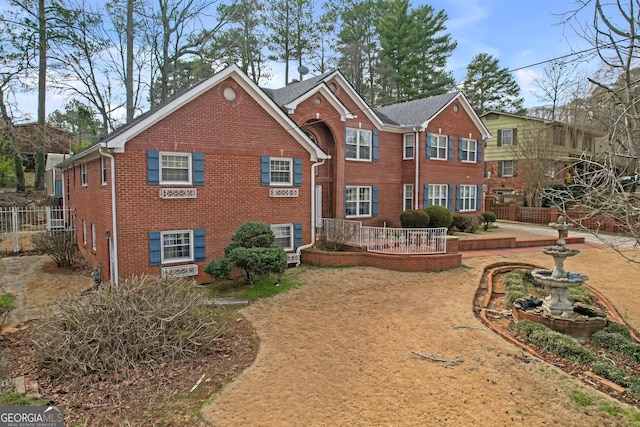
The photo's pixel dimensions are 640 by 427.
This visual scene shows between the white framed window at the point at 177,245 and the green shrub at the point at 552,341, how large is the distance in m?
9.87

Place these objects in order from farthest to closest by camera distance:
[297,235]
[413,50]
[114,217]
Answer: [413,50] → [297,235] → [114,217]

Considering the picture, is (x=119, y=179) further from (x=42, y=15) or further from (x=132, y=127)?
(x=42, y=15)

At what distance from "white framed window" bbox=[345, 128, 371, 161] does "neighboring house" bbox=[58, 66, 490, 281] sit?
0.05 meters

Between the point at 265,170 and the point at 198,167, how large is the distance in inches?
99.9

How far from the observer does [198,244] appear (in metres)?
13.0

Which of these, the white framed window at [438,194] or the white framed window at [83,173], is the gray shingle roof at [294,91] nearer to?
the white framed window at [83,173]

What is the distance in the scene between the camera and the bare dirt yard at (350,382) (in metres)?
5.49

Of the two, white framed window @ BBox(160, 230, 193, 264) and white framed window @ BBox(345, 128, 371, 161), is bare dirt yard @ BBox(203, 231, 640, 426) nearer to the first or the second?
white framed window @ BBox(160, 230, 193, 264)

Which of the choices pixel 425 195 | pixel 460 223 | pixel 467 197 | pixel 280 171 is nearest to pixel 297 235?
pixel 280 171

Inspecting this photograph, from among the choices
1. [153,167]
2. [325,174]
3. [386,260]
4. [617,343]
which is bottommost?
[617,343]

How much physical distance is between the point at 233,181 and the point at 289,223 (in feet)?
9.42

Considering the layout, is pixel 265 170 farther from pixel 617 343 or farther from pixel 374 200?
pixel 617 343

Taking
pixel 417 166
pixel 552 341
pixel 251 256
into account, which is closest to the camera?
pixel 552 341

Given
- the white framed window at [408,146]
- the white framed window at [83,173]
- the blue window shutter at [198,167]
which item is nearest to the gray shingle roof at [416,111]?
the white framed window at [408,146]
